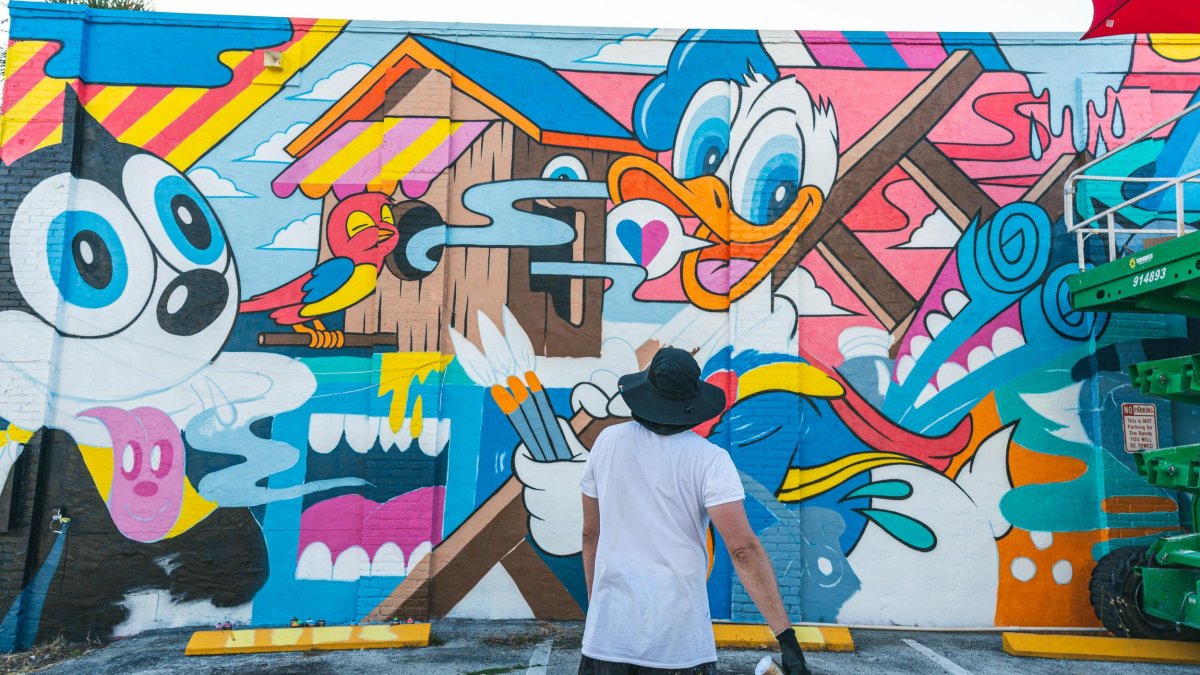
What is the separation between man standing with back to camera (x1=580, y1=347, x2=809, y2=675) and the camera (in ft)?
10.1

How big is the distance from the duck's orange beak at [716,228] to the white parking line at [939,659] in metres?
3.32

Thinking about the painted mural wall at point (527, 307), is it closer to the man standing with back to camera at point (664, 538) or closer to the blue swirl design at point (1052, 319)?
the blue swirl design at point (1052, 319)

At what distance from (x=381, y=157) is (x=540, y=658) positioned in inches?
187

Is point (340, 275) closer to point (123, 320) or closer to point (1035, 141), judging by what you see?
point (123, 320)

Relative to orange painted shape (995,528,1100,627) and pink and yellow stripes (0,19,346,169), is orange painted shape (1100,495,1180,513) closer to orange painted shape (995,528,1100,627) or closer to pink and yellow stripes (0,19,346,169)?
orange painted shape (995,528,1100,627)

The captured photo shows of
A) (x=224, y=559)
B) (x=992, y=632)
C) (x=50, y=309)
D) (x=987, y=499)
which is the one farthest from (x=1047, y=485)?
(x=50, y=309)

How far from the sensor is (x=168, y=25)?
7703 mm

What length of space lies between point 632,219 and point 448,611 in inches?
158

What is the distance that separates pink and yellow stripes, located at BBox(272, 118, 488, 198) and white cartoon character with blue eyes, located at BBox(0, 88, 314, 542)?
102cm

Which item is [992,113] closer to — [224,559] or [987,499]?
[987,499]

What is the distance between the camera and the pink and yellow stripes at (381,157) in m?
7.61

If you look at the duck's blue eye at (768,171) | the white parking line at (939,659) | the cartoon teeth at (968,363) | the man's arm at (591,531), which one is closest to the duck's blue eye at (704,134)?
the duck's blue eye at (768,171)

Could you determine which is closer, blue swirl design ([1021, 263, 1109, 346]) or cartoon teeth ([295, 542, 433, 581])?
cartoon teeth ([295, 542, 433, 581])

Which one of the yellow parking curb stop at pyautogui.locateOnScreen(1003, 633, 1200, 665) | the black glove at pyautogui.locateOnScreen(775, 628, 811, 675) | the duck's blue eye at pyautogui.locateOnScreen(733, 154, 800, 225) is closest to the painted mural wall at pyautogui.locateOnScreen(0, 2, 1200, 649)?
the duck's blue eye at pyautogui.locateOnScreen(733, 154, 800, 225)
